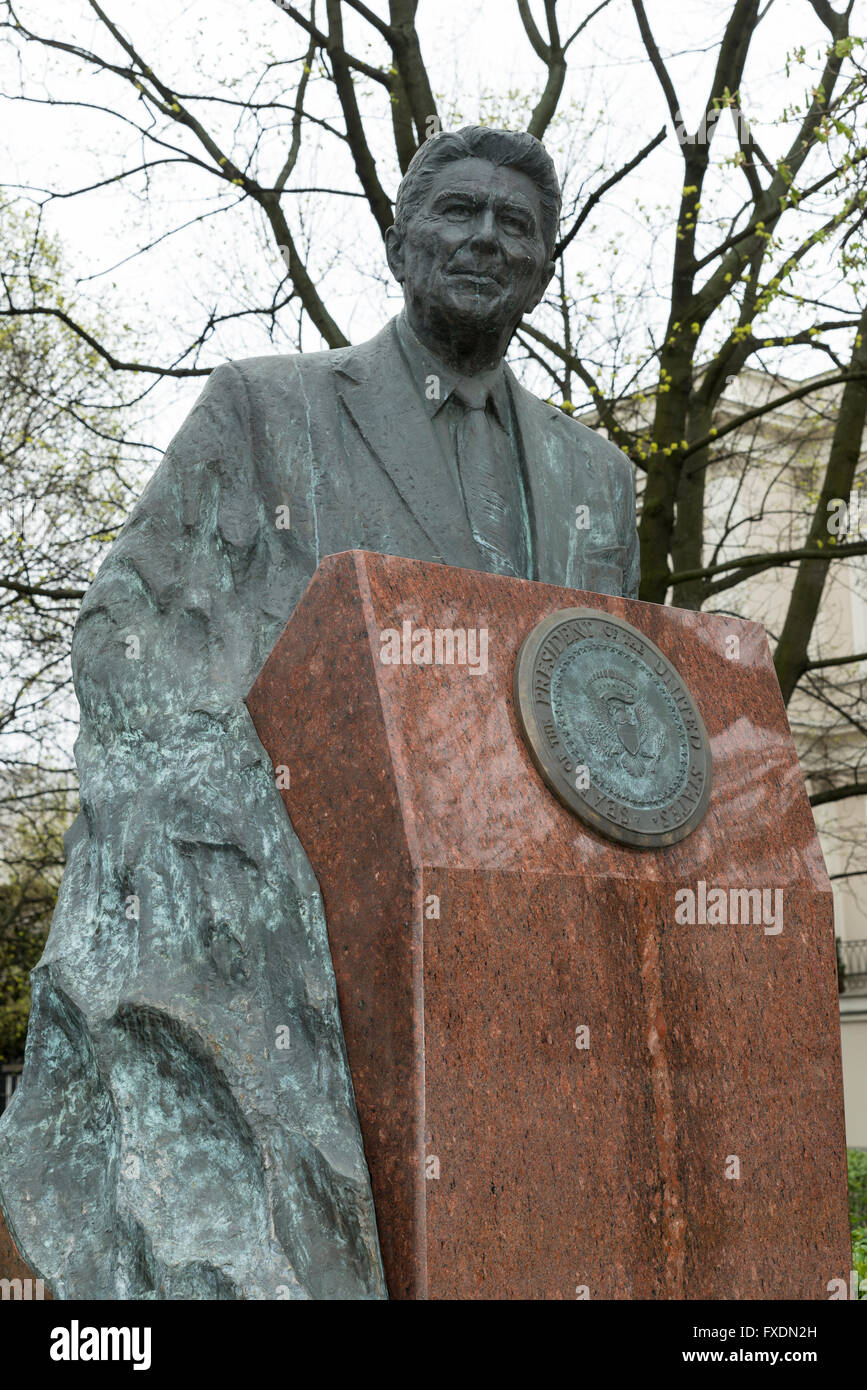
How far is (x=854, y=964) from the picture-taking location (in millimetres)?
22938

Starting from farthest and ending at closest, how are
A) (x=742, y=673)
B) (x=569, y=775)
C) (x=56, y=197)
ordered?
(x=56, y=197)
(x=742, y=673)
(x=569, y=775)

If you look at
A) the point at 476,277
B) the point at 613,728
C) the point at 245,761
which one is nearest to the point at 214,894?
the point at 245,761

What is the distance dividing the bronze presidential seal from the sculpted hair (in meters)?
1.10

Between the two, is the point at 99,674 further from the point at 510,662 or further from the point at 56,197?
the point at 56,197

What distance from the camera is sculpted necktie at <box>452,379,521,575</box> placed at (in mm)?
3980

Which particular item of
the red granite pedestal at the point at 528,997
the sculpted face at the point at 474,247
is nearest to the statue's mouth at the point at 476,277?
the sculpted face at the point at 474,247

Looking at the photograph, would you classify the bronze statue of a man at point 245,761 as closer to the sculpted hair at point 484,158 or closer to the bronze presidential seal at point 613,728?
the sculpted hair at point 484,158

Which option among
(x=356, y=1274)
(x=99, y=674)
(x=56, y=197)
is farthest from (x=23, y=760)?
(x=356, y=1274)

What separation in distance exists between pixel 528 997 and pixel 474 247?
5.98 ft

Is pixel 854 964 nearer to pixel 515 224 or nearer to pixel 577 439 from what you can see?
pixel 577 439

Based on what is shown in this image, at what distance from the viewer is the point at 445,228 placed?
153 inches

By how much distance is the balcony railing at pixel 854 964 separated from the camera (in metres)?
22.6

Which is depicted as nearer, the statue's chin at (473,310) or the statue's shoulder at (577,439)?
the statue's chin at (473,310)
